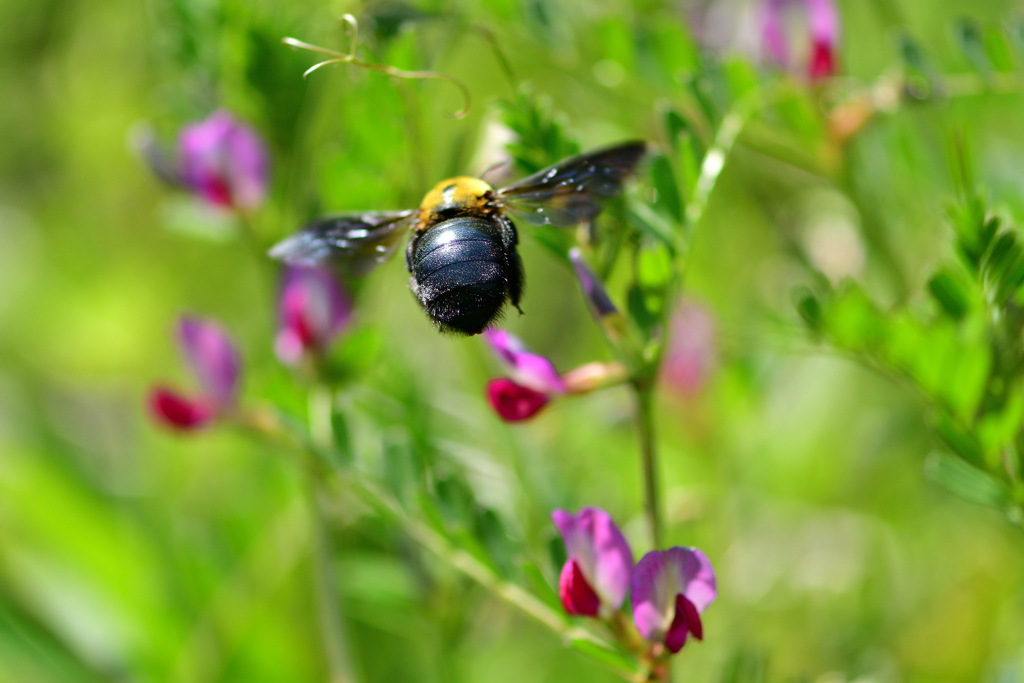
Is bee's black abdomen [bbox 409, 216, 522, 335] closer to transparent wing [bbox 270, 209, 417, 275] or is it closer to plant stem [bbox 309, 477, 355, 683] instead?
transparent wing [bbox 270, 209, 417, 275]

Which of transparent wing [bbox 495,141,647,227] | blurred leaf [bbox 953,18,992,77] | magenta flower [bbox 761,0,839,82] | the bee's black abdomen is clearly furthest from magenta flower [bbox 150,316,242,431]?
blurred leaf [bbox 953,18,992,77]

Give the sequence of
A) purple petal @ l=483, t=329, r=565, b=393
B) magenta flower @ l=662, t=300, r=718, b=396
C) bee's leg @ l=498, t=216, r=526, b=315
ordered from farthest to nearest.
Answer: magenta flower @ l=662, t=300, r=718, b=396 → bee's leg @ l=498, t=216, r=526, b=315 → purple petal @ l=483, t=329, r=565, b=393

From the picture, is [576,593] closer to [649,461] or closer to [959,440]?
[649,461]

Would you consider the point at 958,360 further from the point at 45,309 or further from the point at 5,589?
the point at 45,309

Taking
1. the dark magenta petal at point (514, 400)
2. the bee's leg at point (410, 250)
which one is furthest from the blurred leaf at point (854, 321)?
the bee's leg at point (410, 250)

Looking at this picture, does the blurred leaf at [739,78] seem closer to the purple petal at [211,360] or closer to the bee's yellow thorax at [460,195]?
the bee's yellow thorax at [460,195]
